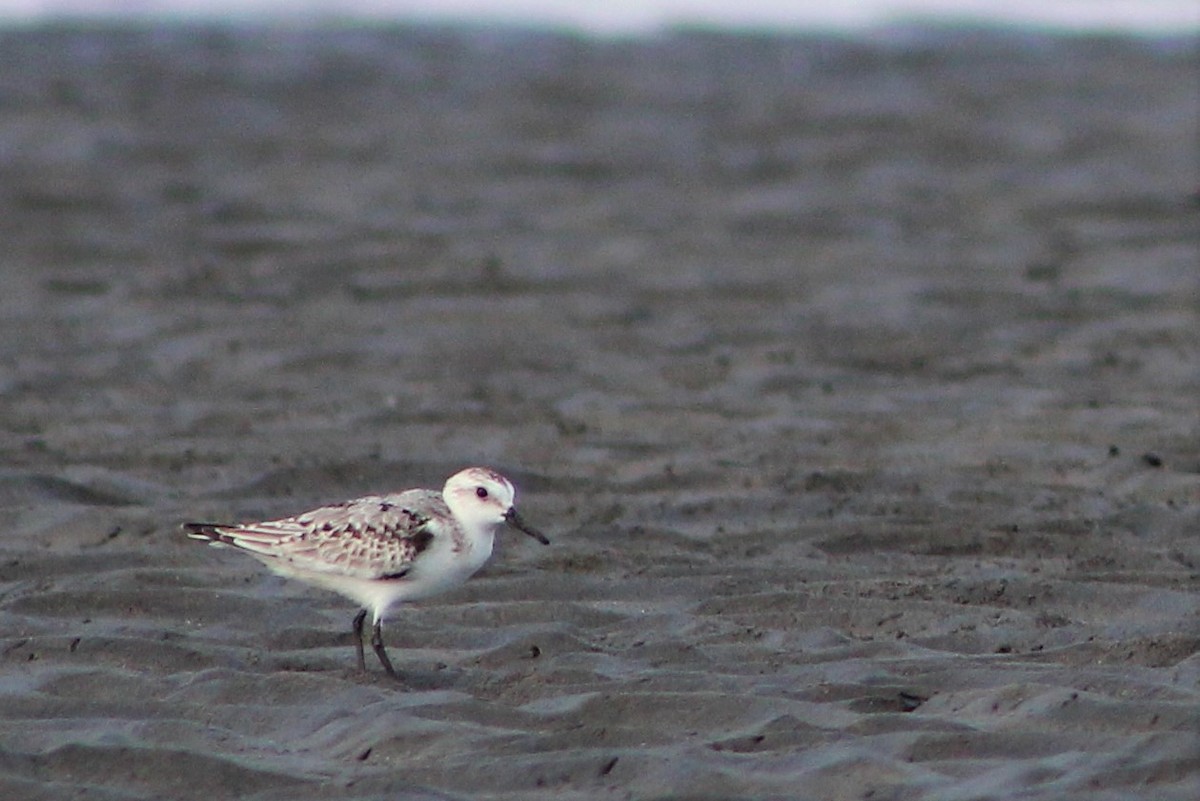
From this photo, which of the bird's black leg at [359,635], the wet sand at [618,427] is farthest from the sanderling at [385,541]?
the wet sand at [618,427]

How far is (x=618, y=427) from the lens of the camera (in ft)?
37.8

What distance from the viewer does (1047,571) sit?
877cm

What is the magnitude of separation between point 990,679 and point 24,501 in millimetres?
4703

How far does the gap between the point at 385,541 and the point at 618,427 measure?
13.7 feet

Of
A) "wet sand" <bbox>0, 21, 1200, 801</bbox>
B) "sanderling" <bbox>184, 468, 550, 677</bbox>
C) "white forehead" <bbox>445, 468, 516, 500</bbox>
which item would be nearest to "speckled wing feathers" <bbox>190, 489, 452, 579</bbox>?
"sanderling" <bbox>184, 468, 550, 677</bbox>

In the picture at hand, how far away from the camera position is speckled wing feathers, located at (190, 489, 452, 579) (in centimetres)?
745

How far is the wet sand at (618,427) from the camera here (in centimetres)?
661

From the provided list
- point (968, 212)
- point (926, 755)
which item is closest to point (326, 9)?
point (968, 212)

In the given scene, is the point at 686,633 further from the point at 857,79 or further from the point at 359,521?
the point at 857,79

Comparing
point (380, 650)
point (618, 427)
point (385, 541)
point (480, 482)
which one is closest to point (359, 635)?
point (380, 650)

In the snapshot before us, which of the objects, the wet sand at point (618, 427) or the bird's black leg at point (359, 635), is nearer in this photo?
the wet sand at point (618, 427)

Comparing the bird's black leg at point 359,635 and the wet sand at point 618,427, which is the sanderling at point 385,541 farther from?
the wet sand at point 618,427

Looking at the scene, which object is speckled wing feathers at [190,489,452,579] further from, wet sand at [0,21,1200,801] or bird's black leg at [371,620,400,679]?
wet sand at [0,21,1200,801]

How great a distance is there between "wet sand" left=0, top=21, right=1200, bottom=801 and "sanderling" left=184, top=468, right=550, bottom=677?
0.28m
